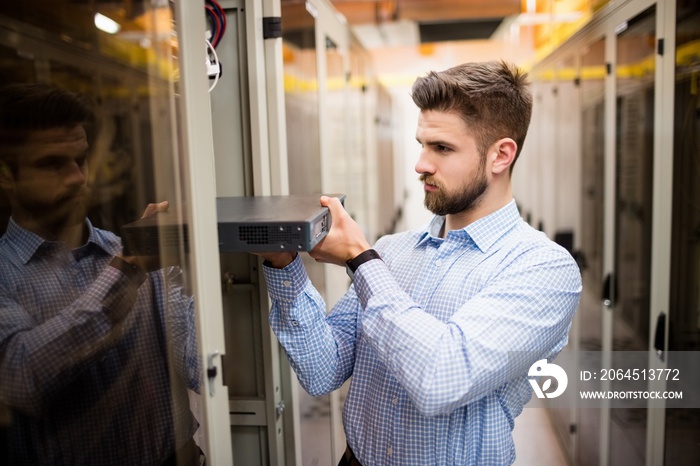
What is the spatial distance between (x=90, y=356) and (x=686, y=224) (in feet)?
5.97

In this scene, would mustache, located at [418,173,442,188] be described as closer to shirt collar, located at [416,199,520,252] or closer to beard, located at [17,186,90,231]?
shirt collar, located at [416,199,520,252]

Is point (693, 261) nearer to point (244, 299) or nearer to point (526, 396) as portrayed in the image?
point (526, 396)

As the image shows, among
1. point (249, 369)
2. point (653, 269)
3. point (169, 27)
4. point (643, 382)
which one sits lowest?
point (643, 382)

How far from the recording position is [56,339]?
87 cm

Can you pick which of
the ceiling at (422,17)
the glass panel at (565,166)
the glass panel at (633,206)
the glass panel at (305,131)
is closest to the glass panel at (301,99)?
the glass panel at (305,131)

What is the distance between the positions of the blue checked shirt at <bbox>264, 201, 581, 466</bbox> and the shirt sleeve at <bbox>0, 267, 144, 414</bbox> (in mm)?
413

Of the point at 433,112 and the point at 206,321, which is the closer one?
the point at 206,321

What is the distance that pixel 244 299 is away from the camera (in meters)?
1.65

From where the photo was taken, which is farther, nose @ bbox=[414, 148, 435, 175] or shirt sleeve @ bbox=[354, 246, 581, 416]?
nose @ bbox=[414, 148, 435, 175]

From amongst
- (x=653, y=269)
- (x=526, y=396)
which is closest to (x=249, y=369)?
(x=526, y=396)

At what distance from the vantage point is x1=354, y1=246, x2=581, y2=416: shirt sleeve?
3.68 ft

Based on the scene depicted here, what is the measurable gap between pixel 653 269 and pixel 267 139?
139cm

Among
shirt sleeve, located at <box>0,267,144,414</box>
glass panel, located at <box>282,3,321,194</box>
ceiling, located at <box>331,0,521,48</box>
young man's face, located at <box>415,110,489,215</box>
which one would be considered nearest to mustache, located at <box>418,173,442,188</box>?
young man's face, located at <box>415,110,489,215</box>

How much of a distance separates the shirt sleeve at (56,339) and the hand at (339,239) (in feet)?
1.31
